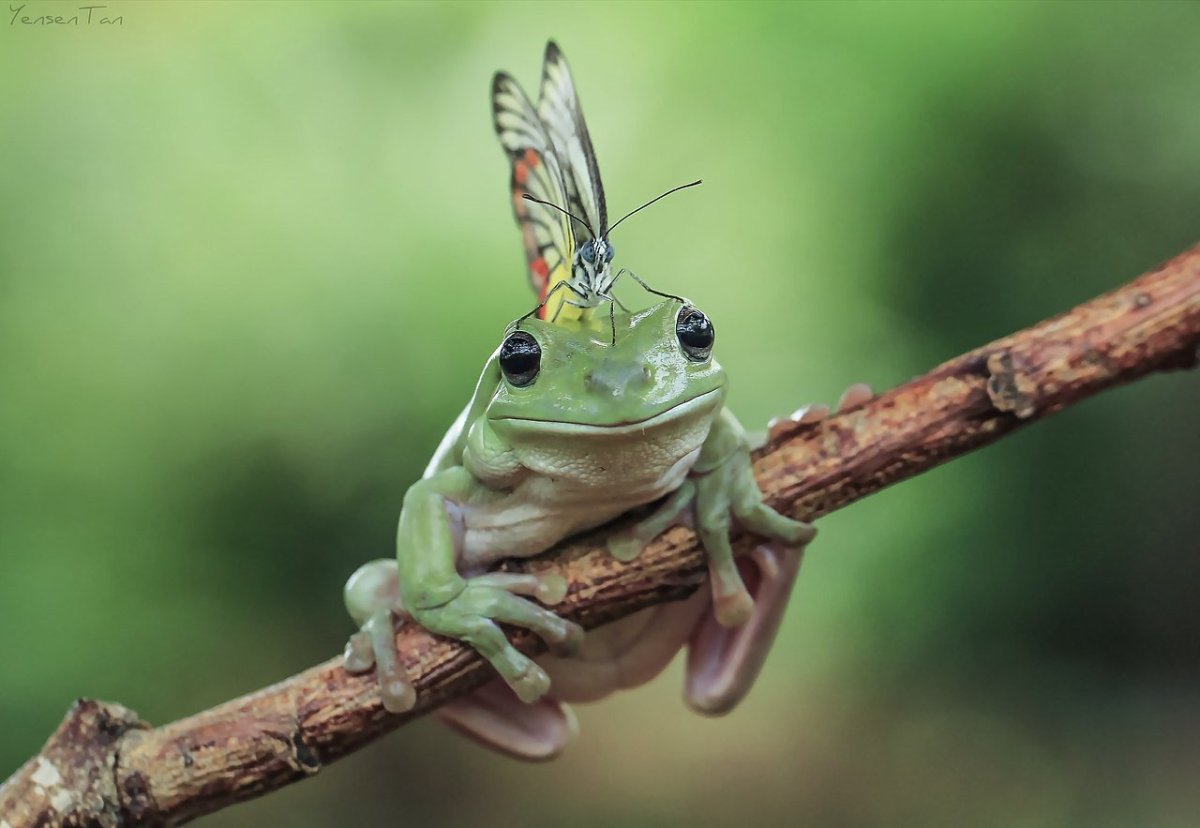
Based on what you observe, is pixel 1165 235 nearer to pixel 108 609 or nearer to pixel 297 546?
pixel 297 546

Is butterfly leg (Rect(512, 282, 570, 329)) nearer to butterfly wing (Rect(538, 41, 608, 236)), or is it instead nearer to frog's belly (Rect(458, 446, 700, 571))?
butterfly wing (Rect(538, 41, 608, 236))

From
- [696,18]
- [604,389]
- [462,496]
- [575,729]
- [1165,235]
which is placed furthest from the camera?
[696,18]

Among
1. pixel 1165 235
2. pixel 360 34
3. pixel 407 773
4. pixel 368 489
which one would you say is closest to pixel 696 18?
pixel 360 34

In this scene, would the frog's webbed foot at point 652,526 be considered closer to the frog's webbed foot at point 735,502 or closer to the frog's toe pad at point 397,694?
the frog's webbed foot at point 735,502

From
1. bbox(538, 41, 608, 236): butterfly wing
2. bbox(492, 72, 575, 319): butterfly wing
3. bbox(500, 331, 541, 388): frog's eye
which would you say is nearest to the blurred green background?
bbox(492, 72, 575, 319): butterfly wing

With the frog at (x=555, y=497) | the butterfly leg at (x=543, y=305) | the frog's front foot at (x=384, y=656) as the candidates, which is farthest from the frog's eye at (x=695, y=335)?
the frog's front foot at (x=384, y=656)

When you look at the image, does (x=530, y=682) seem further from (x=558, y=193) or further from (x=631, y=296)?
(x=631, y=296)

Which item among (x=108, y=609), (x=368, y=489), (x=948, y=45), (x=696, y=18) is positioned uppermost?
(x=696, y=18)

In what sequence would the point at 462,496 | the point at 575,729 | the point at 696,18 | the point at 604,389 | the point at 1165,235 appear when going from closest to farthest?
the point at 604,389
the point at 462,496
the point at 575,729
the point at 1165,235
the point at 696,18
